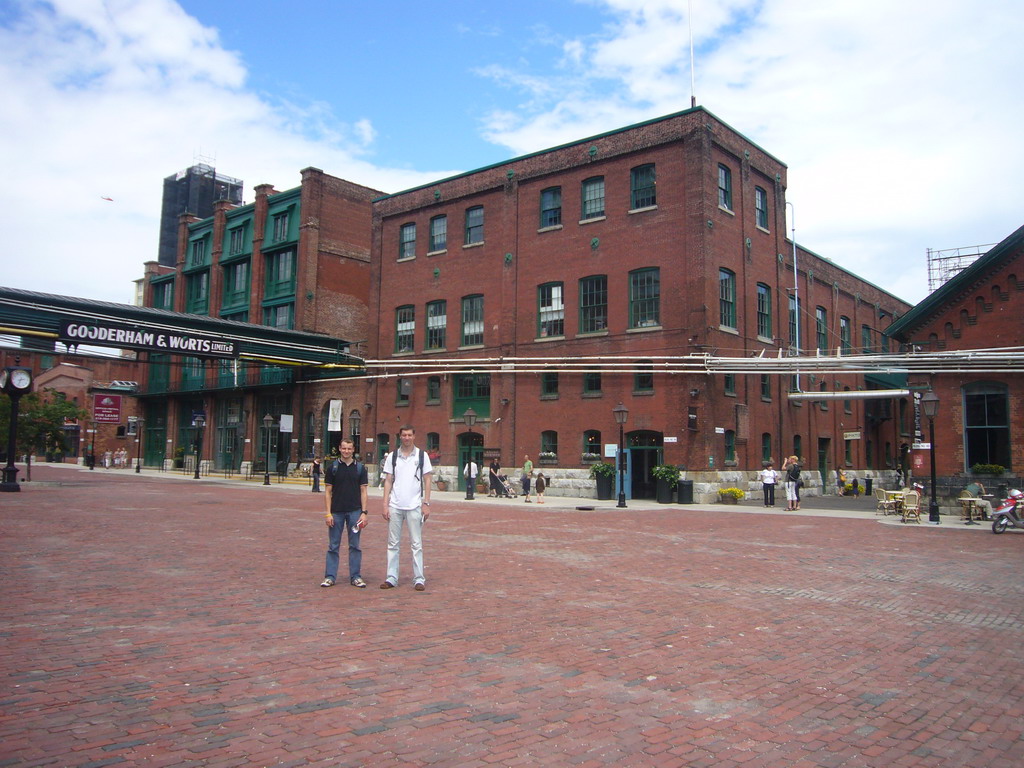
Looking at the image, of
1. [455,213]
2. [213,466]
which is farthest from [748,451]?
[213,466]

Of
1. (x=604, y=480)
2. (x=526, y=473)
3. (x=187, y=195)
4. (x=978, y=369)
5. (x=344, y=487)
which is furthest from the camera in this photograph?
(x=187, y=195)

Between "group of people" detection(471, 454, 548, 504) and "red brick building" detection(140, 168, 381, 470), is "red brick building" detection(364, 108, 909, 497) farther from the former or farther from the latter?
"red brick building" detection(140, 168, 381, 470)

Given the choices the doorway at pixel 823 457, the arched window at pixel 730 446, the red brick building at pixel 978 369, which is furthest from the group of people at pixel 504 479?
the doorway at pixel 823 457

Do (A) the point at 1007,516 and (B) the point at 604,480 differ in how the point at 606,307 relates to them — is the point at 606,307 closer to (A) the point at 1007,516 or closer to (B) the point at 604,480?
(B) the point at 604,480

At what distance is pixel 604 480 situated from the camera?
2911 cm

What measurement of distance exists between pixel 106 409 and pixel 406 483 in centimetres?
6330

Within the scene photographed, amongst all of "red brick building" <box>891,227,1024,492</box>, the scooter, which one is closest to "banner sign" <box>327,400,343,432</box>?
"red brick building" <box>891,227,1024,492</box>

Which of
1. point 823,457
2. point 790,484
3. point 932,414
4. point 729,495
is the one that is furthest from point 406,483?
point 823,457

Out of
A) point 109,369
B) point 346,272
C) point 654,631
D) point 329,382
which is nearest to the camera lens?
point 654,631

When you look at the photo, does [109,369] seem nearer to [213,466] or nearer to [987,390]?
[213,466]

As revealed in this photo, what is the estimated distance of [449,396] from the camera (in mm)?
35688

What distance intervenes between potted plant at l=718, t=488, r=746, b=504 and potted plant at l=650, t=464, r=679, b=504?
1842 millimetres

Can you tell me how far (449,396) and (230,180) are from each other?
59.9 meters

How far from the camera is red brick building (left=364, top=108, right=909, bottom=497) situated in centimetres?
2906
